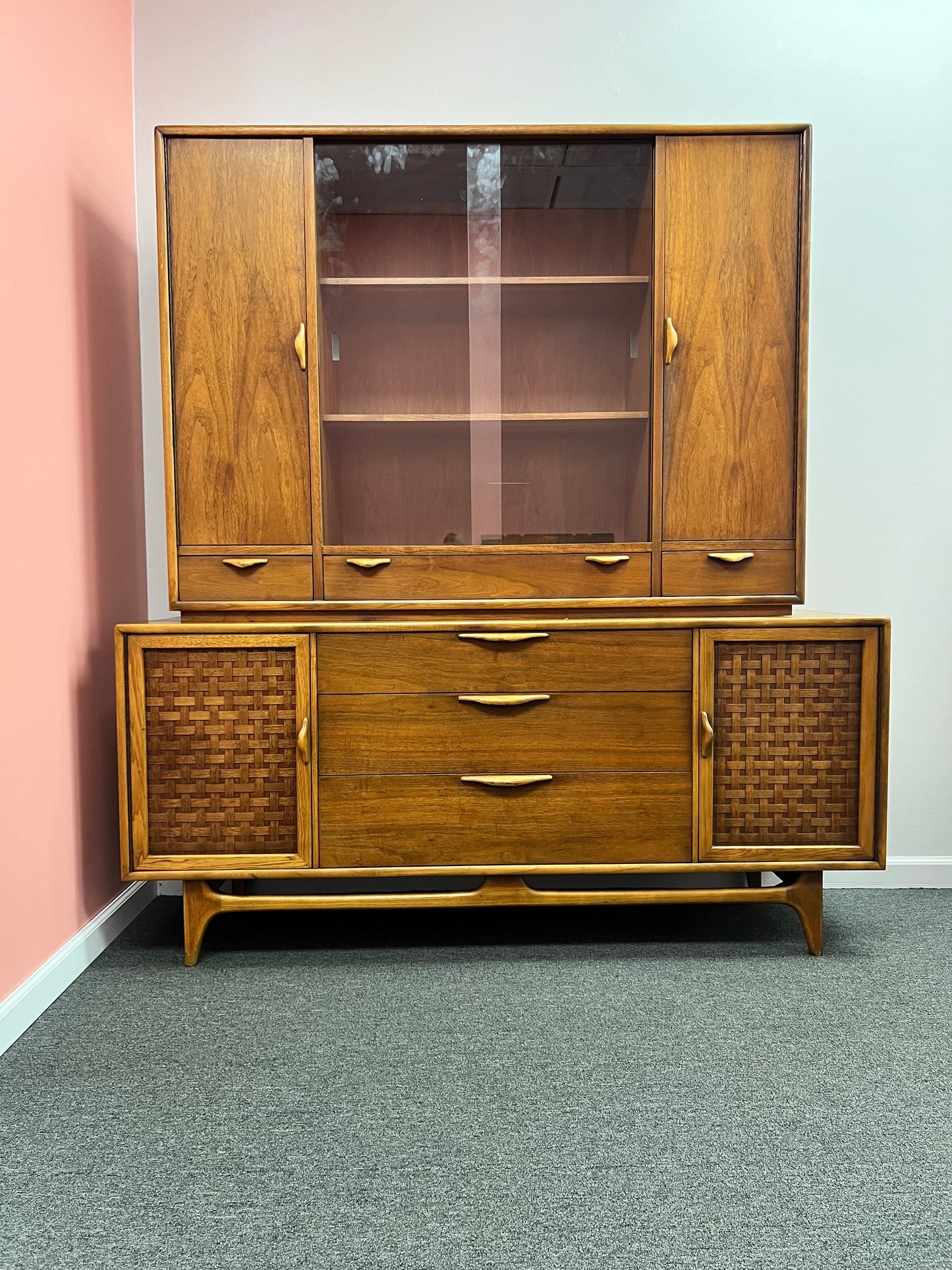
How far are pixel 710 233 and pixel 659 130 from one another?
0.77 feet

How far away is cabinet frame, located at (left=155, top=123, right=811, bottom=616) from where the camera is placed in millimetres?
1848

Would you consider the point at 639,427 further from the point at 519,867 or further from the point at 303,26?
the point at 303,26

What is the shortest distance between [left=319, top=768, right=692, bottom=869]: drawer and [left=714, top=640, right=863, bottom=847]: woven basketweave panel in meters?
0.11

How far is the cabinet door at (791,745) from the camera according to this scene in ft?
6.18

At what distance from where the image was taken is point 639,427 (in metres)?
1.94

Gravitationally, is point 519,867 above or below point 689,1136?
above

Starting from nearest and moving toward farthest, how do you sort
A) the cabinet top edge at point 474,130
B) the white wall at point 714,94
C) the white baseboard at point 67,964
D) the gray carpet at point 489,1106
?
the gray carpet at point 489,1106 → the white baseboard at point 67,964 → the cabinet top edge at point 474,130 → the white wall at point 714,94

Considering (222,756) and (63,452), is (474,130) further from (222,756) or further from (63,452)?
(222,756)

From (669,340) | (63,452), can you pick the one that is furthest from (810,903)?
(63,452)

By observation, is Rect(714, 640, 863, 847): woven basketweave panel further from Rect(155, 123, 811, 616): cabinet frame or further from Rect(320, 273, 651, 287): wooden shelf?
Rect(320, 273, 651, 287): wooden shelf

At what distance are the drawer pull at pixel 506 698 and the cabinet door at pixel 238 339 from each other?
489mm

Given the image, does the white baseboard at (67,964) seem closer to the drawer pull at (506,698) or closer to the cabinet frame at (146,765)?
the cabinet frame at (146,765)

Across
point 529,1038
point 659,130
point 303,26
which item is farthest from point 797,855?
point 303,26

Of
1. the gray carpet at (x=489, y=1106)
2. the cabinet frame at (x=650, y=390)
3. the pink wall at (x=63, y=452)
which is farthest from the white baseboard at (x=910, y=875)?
the pink wall at (x=63, y=452)
